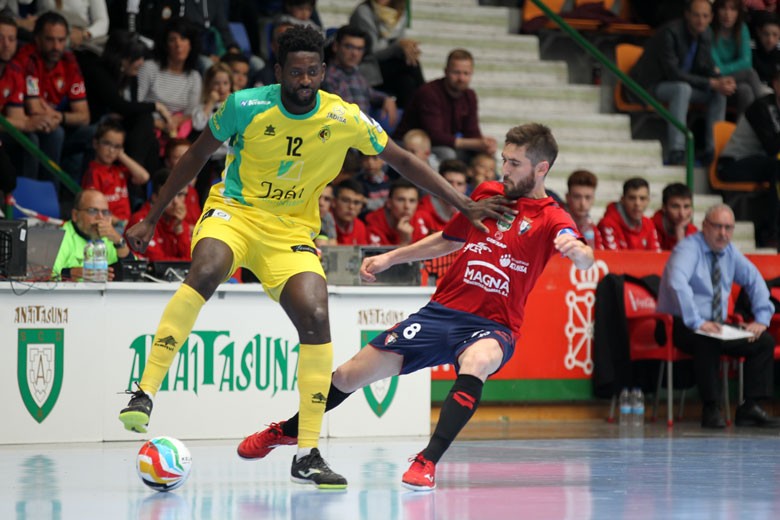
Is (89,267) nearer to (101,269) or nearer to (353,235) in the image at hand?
(101,269)

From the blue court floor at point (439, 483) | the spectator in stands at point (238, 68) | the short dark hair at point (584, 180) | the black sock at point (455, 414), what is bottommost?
the blue court floor at point (439, 483)

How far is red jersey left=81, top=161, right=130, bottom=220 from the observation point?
1075 cm

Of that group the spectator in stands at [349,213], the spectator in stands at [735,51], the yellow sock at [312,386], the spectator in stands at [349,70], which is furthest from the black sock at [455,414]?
the spectator in stands at [735,51]

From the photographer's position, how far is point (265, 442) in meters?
6.77

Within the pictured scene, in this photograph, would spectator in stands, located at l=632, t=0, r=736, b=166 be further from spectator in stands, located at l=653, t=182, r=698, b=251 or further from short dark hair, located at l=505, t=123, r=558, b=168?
short dark hair, located at l=505, t=123, r=558, b=168

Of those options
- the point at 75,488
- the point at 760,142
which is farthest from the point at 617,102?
the point at 75,488

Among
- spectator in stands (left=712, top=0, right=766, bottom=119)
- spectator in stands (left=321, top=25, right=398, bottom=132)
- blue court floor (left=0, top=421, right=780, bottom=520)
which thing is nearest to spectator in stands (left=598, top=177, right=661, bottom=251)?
spectator in stands (left=321, top=25, right=398, bottom=132)

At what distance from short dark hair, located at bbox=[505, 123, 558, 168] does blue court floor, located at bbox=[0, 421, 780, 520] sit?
1621 millimetres

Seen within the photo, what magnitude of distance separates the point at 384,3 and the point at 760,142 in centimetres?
415

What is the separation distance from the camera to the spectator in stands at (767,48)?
15133mm

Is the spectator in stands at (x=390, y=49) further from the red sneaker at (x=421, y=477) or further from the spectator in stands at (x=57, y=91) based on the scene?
the red sneaker at (x=421, y=477)

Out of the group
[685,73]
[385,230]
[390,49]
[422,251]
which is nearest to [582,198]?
[385,230]

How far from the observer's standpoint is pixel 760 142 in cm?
1381

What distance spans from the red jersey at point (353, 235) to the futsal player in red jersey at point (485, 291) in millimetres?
4248
